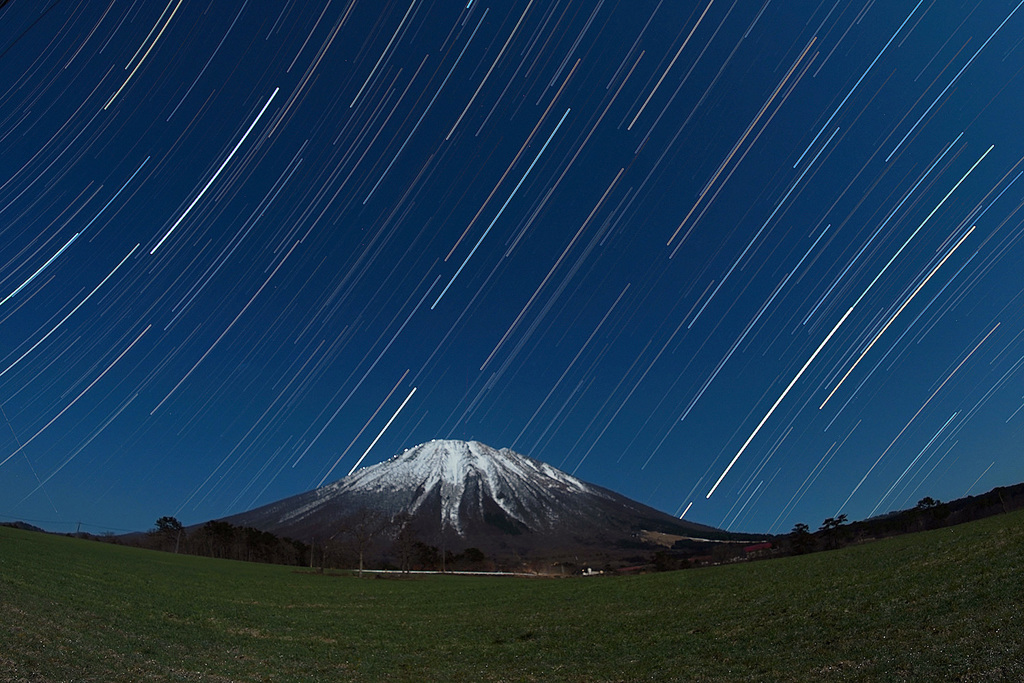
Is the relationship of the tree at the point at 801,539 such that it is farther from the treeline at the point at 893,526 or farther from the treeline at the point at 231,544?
the treeline at the point at 231,544

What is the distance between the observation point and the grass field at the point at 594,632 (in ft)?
55.7

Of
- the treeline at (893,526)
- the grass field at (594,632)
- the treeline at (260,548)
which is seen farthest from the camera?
the treeline at (260,548)

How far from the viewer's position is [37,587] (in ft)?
103

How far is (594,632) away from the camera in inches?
1167

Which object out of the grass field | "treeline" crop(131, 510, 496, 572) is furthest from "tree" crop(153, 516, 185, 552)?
the grass field

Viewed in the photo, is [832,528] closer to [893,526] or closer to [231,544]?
[893,526]

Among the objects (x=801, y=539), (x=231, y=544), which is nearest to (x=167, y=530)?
(x=231, y=544)

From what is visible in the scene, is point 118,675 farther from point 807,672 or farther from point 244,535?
point 244,535

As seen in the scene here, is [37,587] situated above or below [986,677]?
above

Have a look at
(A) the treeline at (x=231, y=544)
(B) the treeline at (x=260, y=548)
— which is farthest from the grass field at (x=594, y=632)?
(A) the treeline at (x=231, y=544)

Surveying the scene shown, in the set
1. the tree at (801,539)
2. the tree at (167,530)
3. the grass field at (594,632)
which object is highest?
the tree at (167,530)

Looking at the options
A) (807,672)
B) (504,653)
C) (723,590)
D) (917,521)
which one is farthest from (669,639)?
(917,521)

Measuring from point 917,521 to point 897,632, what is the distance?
4730 inches

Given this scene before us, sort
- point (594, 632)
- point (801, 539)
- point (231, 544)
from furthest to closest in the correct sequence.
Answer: point (231, 544), point (801, 539), point (594, 632)
